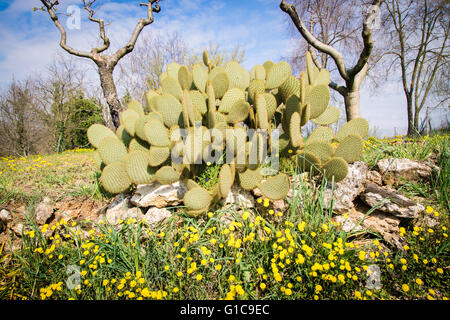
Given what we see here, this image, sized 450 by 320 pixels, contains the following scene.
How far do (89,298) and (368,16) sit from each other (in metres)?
5.21

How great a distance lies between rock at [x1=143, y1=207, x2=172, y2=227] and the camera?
171cm

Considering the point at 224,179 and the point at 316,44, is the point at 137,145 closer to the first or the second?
the point at 224,179

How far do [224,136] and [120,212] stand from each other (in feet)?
3.68

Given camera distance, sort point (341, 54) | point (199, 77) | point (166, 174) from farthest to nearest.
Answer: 1. point (341, 54)
2. point (199, 77)
3. point (166, 174)

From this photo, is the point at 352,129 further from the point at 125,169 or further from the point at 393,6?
the point at 393,6

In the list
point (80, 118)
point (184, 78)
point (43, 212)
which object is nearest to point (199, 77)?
point (184, 78)

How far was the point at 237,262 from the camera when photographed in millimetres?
1324

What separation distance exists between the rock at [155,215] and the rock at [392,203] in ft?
5.53

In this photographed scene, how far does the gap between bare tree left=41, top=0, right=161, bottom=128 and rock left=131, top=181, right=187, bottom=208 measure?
11.0ft

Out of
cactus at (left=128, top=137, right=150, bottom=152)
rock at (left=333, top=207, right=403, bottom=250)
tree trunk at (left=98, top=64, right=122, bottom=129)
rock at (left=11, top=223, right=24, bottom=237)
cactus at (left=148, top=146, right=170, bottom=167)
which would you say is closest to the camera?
rock at (left=333, top=207, right=403, bottom=250)

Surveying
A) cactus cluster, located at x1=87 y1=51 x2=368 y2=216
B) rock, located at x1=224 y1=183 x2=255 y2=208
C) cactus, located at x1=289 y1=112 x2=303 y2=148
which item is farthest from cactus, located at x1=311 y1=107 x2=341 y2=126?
rock, located at x1=224 y1=183 x2=255 y2=208

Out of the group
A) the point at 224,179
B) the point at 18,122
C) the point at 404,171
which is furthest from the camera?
the point at 18,122

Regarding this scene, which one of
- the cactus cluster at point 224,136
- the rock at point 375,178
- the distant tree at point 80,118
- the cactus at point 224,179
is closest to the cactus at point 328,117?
the cactus cluster at point 224,136

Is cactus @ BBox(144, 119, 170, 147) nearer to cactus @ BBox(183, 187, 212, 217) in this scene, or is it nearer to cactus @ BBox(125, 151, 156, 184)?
cactus @ BBox(125, 151, 156, 184)
